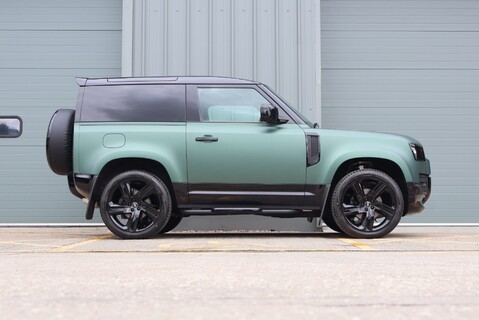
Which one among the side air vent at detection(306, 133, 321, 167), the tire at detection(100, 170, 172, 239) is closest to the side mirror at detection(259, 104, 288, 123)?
the side air vent at detection(306, 133, 321, 167)

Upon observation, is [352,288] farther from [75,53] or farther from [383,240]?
[75,53]

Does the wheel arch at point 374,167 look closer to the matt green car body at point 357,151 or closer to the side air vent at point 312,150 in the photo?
the matt green car body at point 357,151

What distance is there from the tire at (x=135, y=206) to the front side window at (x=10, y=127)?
156 inches

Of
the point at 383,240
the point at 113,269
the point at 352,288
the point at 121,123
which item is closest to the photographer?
the point at 352,288

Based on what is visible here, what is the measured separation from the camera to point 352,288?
290 cm

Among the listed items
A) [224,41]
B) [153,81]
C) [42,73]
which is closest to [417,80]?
[224,41]

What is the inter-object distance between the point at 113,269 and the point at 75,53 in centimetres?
675

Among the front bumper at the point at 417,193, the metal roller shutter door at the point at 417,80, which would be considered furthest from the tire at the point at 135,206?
the metal roller shutter door at the point at 417,80

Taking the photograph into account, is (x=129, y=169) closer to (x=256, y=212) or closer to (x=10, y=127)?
(x=256, y=212)

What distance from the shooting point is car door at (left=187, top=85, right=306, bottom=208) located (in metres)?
6.21

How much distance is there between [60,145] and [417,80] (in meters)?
5.84

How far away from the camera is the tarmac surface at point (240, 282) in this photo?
237 cm

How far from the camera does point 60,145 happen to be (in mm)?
6270

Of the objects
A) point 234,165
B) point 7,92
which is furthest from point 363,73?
point 7,92
